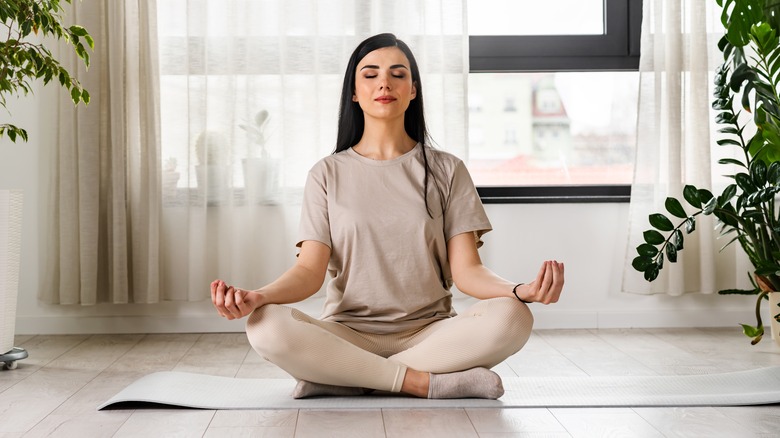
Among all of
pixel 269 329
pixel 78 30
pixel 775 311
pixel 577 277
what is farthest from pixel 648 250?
pixel 78 30

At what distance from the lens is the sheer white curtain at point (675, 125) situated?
324 cm

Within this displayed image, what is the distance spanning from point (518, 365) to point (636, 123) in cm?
122

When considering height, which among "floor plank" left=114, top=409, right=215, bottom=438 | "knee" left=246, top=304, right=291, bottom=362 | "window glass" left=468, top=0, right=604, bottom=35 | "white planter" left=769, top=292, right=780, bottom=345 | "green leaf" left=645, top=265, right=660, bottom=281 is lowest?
"floor plank" left=114, top=409, right=215, bottom=438

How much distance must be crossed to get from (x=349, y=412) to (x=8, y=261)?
1267 mm

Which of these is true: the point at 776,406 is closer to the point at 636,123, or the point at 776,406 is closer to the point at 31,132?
the point at 636,123

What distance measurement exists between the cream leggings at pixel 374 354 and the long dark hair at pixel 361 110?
43 centimetres

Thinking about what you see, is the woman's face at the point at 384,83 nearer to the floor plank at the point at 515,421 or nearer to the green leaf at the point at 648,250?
the floor plank at the point at 515,421

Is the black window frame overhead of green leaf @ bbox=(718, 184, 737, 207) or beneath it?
overhead

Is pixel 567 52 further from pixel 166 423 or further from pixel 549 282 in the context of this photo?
pixel 166 423

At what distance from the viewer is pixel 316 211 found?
7.13 feet

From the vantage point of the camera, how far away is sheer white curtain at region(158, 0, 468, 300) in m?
3.21

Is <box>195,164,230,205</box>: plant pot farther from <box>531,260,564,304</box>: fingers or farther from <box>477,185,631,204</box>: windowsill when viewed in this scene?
<box>531,260,564,304</box>: fingers

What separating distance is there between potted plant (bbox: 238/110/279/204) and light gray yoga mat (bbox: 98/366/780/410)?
1067 millimetres

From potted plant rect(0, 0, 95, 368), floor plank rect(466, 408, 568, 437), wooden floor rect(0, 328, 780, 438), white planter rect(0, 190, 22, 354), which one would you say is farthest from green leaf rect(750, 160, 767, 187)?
white planter rect(0, 190, 22, 354)
